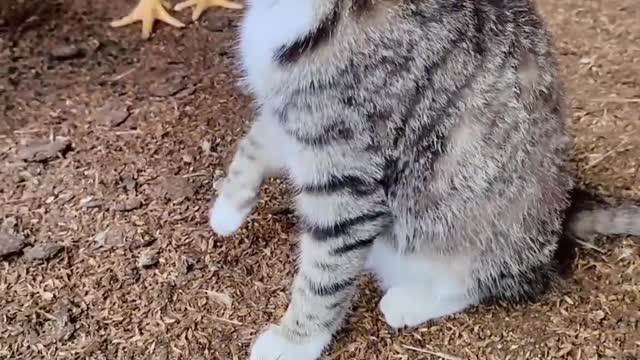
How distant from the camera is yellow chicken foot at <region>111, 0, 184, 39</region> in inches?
98.5

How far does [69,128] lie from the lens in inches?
86.9

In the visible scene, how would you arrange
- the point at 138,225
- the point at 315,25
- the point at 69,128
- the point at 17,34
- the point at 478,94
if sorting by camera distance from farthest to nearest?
1. the point at 17,34
2. the point at 69,128
3. the point at 138,225
4. the point at 478,94
5. the point at 315,25

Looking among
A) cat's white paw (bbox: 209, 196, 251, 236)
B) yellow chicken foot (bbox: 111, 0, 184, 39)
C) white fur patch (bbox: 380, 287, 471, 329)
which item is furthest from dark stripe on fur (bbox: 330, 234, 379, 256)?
yellow chicken foot (bbox: 111, 0, 184, 39)

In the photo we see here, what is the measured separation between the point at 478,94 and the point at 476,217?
229mm

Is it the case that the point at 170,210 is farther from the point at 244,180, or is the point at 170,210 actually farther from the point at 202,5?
the point at 202,5

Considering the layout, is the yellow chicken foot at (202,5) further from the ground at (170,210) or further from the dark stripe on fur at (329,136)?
the dark stripe on fur at (329,136)

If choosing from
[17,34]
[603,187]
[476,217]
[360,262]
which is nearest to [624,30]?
[603,187]

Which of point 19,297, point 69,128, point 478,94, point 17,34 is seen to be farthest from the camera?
point 17,34

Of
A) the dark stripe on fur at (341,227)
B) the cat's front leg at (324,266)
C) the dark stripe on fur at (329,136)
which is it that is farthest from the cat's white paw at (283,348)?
the dark stripe on fur at (329,136)

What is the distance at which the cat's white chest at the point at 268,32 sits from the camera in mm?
1502

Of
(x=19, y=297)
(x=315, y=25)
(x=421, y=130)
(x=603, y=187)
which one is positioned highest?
(x=315, y=25)

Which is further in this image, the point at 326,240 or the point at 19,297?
the point at 19,297

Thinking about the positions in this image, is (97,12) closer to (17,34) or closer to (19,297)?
(17,34)

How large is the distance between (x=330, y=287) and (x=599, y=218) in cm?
60
